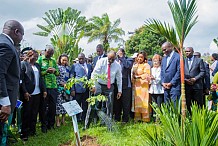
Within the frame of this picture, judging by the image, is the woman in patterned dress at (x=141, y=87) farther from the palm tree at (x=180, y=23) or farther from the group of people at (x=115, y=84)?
the palm tree at (x=180, y=23)

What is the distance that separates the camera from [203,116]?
10.3 feet

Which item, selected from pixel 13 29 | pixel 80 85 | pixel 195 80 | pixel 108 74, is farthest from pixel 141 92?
pixel 13 29

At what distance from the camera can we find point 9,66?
3391mm

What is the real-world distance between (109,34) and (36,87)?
26416 mm

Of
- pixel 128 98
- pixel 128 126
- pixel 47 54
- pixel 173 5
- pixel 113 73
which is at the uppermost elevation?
pixel 173 5

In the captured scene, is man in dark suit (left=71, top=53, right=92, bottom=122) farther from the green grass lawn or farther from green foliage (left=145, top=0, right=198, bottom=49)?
green foliage (left=145, top=0, right=198, bottom=49)

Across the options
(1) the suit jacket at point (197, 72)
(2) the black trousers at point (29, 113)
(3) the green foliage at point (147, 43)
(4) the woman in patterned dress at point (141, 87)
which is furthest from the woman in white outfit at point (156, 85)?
(3) the green foliage at point (147, 43)

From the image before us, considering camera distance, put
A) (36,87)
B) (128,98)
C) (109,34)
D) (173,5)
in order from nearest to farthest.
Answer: (173,5), (36,87), (128,98), (109,34)

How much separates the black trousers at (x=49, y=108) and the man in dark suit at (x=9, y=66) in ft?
9.12

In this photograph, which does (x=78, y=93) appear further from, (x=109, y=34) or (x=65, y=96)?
(x=109, y=34)

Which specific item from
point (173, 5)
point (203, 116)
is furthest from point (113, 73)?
point (203, 116)

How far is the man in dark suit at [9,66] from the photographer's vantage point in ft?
10.5

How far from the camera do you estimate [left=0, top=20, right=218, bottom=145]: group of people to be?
5785mm

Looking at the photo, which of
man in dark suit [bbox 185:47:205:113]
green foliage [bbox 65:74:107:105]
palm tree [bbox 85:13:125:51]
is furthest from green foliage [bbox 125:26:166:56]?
green foliage [bbox 65:74:107:105]
